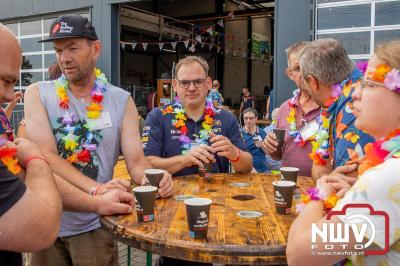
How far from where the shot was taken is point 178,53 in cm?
2202

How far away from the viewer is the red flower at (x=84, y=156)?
2.47m

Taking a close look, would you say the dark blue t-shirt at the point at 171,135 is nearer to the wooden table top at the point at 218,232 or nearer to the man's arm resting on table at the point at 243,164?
the man's arm resting on table at the point at 243,164

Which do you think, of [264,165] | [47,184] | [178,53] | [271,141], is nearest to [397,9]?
[264,165]

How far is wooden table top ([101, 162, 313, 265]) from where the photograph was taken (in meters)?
1.61

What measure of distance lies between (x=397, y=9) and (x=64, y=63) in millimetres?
6681

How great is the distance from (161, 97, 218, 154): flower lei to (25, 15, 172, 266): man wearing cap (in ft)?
2.01

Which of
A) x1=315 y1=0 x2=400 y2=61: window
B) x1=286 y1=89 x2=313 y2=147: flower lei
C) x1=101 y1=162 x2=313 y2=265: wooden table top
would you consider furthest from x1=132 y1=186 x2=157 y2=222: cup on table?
x1=315 y1=0 x2=400 y2=61: window

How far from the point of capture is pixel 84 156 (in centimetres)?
248

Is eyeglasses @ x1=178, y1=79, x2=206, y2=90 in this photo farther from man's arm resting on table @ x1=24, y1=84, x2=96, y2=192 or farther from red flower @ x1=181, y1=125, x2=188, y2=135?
man's arm resting on table @ x1=24, y1=84, x2=96, y2=192

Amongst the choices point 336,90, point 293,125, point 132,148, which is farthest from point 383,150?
point 293,125

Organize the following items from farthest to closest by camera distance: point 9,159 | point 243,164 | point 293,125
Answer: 1. point 293,125
2. point 243,164
3. point 9,159

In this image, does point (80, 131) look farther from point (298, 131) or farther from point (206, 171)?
point (298, 131)

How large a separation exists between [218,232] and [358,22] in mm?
6865

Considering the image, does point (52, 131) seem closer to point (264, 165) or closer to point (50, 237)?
point (50, 237)
